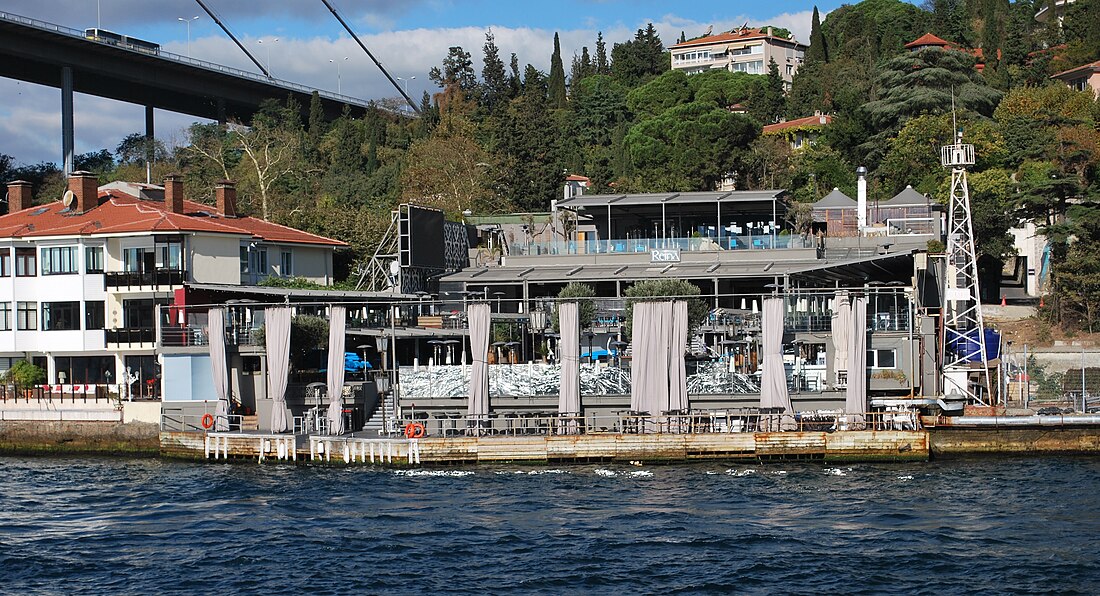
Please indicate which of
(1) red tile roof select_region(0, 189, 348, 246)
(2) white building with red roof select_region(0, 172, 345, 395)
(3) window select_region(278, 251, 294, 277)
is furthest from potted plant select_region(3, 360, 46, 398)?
(3) window select_region(278, 251, 294, 277)

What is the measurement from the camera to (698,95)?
107500 mm

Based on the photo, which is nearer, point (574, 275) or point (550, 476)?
point (550, 476)

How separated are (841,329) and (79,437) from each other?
2770 centimetres

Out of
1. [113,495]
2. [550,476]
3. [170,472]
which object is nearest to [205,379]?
[170,472]

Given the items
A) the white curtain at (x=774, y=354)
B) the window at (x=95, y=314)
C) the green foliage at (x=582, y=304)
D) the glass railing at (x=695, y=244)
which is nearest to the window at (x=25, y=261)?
the window at (x=95, y=314)

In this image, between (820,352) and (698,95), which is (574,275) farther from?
(698,95)

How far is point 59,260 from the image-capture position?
55.0m

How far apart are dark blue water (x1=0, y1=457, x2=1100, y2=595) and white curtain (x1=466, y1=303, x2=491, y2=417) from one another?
117 inches

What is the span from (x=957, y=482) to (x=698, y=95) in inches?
2914

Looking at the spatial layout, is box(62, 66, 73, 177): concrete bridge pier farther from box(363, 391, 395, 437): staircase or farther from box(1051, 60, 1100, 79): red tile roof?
box(1051, 60, 1100, 79): red tile roof

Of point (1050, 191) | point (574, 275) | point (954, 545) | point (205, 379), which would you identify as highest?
point (1050, 191)

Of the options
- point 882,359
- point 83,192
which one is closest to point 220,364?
point 83,192

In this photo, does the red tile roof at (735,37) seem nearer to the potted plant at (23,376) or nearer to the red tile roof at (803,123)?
the red tile roof at (803,123)

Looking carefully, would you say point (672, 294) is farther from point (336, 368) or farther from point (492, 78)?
point (492, 78)
